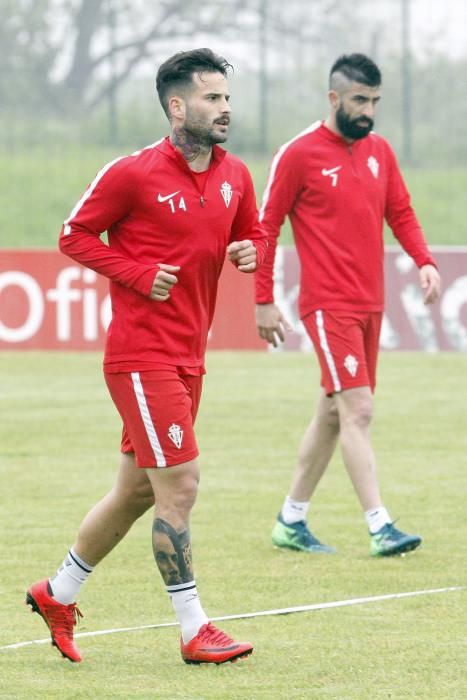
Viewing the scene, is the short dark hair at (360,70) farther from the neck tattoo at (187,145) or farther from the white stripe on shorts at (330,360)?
the neck tattoo at (187,145)

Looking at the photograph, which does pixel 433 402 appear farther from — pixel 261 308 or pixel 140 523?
pixel 261 308

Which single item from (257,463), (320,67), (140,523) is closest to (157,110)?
(320,67)

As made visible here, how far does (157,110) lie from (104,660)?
27220 mm

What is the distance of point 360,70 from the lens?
8297 mm

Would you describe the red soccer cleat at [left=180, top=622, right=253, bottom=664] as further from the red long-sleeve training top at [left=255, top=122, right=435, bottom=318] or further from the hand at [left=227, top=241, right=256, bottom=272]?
the red long-sleeve training top at [left=255, top=122, right=435, bottom=318]

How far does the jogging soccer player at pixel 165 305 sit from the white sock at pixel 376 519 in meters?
2.18

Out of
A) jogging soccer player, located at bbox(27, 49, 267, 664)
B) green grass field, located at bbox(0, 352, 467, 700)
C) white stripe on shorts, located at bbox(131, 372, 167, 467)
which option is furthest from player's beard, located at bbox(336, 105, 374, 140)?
white stripe on shorts, located at bbox(131, 372, 167, 467)

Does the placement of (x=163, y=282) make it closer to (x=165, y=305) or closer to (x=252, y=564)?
(x=165, y=305)

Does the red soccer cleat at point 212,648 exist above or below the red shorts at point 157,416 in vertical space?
below

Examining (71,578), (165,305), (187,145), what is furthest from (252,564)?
(187,145)

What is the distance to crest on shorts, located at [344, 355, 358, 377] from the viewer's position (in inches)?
326

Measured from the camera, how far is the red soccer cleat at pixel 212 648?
586cm

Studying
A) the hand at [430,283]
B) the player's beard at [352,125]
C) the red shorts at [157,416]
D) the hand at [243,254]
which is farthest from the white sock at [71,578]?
the player's beard at [352,125]

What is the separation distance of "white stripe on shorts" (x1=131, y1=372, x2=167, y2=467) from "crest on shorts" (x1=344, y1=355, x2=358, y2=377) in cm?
241
